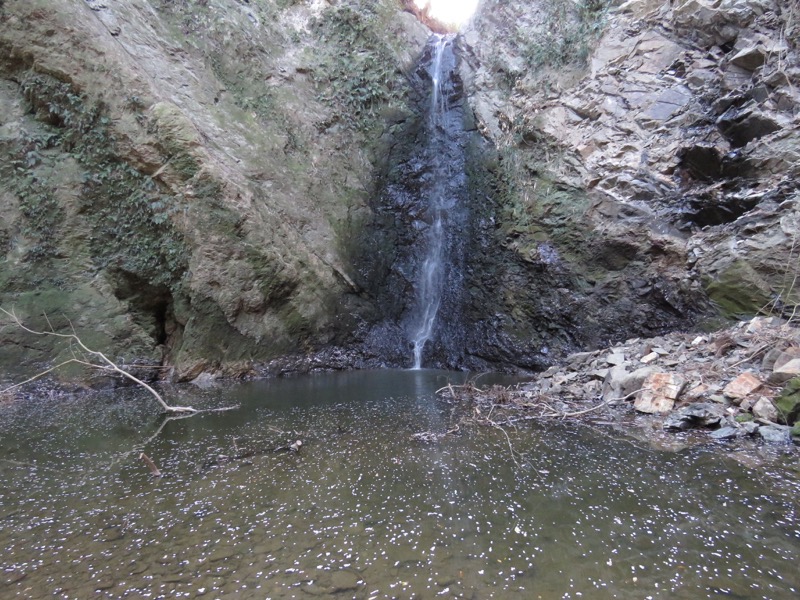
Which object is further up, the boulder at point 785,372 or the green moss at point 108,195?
the green moss at point 108,195

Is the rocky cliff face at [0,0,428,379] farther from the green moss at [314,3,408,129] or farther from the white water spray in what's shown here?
the white water spray

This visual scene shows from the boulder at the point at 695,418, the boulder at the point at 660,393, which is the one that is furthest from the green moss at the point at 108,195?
the boulder at the point at 695,418

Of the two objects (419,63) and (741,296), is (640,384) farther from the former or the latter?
(419,63)

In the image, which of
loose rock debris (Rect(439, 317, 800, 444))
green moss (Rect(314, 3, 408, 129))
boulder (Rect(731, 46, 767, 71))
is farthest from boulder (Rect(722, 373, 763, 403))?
green moss (Rect(314, 3, 408, 129))

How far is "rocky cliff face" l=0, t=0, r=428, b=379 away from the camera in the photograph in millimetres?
8570

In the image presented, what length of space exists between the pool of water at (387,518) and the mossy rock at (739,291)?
4.96 m

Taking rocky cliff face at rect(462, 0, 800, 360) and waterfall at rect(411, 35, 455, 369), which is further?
waterfall at rect(411, 35, 455, 369)

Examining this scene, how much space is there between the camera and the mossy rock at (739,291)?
7.40 meters

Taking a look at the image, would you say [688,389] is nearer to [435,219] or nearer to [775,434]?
[775,434]

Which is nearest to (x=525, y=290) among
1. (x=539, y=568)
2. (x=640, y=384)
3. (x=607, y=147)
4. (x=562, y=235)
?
(x=562, y=235)

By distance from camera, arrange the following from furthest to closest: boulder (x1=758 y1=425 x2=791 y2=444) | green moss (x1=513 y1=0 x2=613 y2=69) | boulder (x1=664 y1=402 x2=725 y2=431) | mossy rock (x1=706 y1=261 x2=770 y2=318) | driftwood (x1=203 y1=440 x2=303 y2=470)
Answer: green moss (x1=513 y1=0 x2=613 y2=69), mossy rock (x1=706 y1=261 x2=770 y2=318), boulder (x1=664 y1=402 x2=725 y2=431), boulder (x1=758 y1=425 x2=791 y2=444), driftwood (x1=203 y1=440 x2=303 y2=470)

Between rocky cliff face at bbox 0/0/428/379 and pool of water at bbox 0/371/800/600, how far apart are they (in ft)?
15.0

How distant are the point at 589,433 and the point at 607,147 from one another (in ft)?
26.7

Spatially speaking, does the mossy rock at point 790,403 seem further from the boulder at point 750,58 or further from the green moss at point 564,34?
the green moss at point 564,34
